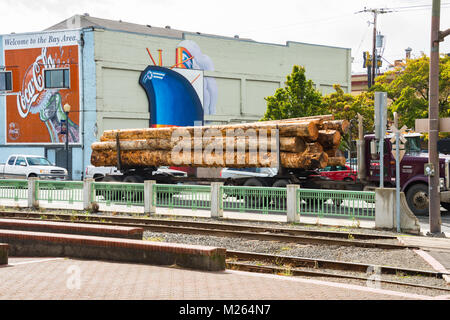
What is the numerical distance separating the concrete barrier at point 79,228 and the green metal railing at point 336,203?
622cm

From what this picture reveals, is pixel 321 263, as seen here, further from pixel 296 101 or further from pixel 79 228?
pixel 296 101

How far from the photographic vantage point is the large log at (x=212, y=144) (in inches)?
772

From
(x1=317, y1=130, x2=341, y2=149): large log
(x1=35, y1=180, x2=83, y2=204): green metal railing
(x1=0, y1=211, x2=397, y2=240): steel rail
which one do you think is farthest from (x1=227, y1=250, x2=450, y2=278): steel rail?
(x1=35, y1=180, x2=83, y2=204): green metal railing

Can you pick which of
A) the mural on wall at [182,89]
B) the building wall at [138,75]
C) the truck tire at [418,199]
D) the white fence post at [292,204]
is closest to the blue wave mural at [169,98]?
the mural on wall at [182,89]

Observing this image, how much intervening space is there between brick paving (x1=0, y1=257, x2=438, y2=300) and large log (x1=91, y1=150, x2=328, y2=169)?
11039 millimetres

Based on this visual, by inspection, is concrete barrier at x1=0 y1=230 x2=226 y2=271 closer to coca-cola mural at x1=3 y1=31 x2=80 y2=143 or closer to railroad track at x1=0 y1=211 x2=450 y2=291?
railroad track at x1=0 y1=211 x2=450 y2=291

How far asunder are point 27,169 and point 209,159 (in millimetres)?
13834

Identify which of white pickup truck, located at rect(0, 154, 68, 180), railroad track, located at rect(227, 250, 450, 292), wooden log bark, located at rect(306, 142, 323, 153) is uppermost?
wooden log bark, located at rect(306, 142, 323, 153)

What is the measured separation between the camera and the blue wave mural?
42438 mm

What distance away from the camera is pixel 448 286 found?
9.00 meters

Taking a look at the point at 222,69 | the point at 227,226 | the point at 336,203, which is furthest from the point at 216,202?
the point at 222,69

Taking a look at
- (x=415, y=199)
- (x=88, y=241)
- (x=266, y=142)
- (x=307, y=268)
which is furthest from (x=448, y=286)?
(x=266, y=142)

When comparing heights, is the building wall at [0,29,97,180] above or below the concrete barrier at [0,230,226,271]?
above

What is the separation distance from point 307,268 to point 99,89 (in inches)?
1252
